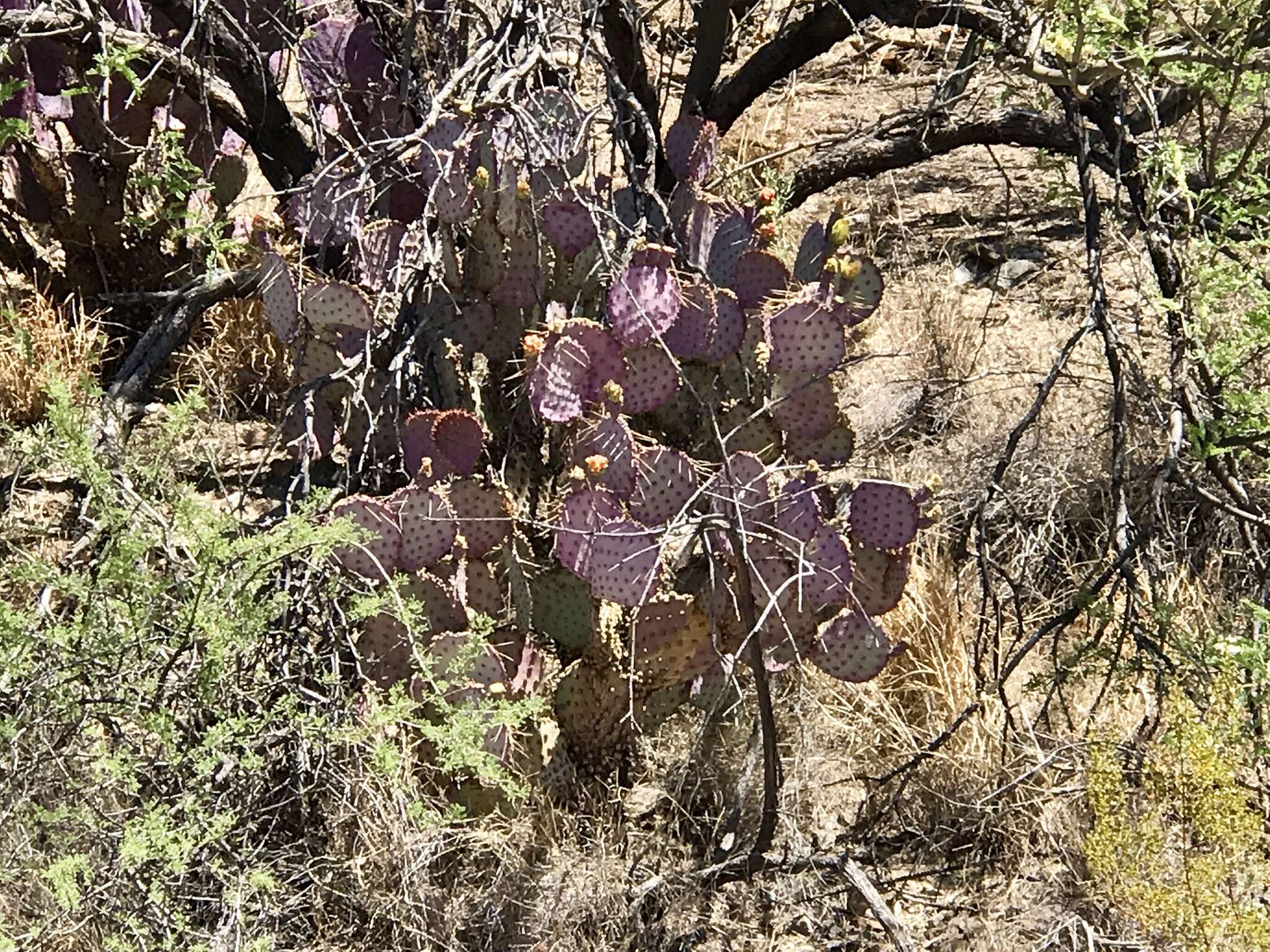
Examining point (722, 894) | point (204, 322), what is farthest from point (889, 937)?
point (204, 322)

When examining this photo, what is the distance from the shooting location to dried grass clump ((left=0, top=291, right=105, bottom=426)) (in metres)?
4.86

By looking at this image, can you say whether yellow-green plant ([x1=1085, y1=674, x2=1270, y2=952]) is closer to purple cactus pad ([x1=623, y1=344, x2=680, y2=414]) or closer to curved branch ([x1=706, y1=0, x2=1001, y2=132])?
purple cactus pad ([x1=623, y1=344, x2=680, y2=414])

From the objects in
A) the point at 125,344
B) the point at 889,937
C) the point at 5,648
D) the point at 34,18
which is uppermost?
the point at 34,18

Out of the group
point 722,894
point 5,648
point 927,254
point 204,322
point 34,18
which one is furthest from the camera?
Answer: point 927,254

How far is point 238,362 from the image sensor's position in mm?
5281

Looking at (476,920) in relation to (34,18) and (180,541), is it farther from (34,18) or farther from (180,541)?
(34,18)

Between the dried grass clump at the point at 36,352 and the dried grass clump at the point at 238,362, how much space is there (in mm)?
309

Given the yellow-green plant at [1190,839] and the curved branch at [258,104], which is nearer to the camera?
the yellow-green plant at [1190,839]

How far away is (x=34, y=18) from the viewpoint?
156 inches

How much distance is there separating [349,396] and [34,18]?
1493 mm

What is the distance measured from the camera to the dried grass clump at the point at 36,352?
4855 mm

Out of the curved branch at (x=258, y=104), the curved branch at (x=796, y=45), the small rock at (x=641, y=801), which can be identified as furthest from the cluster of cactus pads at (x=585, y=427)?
the curved branch at (x=796, y=45)

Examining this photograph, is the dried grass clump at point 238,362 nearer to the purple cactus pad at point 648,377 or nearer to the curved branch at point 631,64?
the curved branch at point 631,64

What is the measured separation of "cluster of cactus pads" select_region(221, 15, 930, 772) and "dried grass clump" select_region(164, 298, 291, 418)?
1673mm
